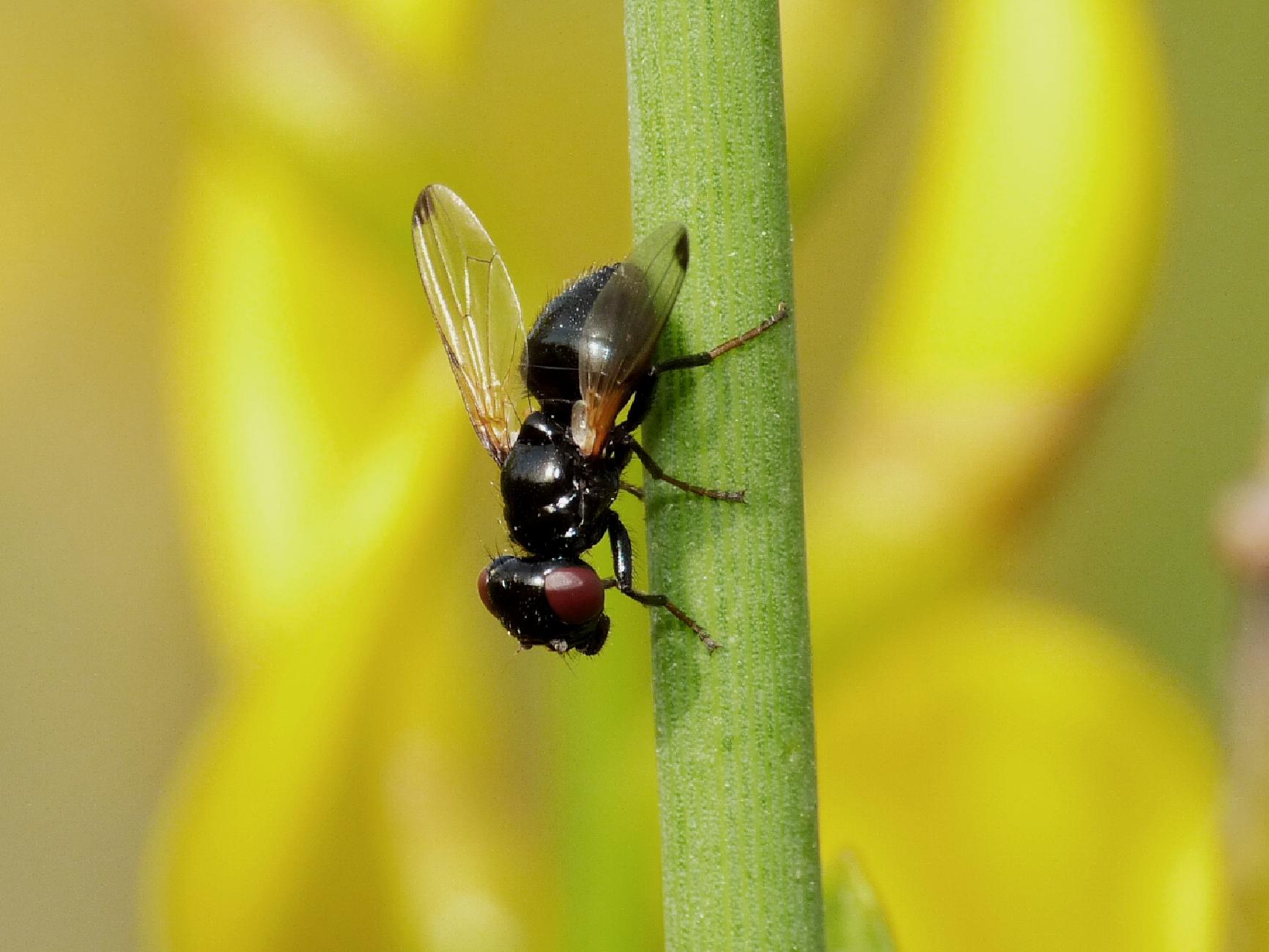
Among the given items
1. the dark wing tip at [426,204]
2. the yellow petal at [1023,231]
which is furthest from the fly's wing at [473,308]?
the yellow petal at [1023,231]

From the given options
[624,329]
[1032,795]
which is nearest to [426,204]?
[624,329]

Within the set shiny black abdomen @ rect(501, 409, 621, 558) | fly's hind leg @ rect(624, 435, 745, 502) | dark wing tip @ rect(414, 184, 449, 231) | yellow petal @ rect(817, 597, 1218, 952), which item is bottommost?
yellow petal @ rect(817, 597, 1218, 952)

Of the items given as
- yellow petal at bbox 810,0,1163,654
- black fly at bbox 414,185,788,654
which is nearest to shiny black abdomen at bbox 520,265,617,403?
black fly at bbox 414,185,788,654

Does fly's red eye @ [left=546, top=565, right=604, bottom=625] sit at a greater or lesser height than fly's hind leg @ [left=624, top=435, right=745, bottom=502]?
lesser

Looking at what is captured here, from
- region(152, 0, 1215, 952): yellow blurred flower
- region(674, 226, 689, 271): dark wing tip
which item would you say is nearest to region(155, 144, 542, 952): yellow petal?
region(152, 0, 1215, 952): yellow blurred flower

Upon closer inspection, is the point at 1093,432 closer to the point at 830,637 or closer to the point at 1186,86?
the point at 830,637

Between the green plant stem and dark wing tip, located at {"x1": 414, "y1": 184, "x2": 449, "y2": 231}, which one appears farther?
dark wing tip, located at {"x1": 414, "y1": 184, "x2": 449, "y2": 231}

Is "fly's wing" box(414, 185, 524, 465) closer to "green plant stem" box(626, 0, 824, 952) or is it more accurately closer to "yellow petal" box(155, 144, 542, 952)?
"yellow petal" box(155, 144, 542, 952)

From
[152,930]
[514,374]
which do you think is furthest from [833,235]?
[152,930]
